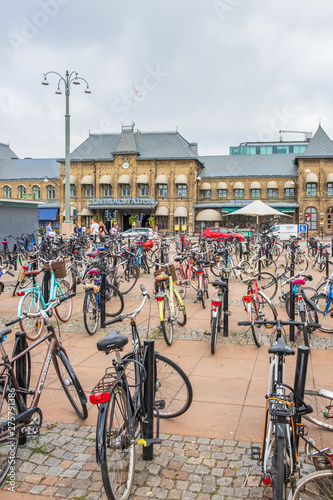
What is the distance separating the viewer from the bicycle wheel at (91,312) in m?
7.02

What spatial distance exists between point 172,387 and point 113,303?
3.97 meters

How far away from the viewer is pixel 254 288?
23.4ft

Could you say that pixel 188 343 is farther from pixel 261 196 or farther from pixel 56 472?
pixel 261 196

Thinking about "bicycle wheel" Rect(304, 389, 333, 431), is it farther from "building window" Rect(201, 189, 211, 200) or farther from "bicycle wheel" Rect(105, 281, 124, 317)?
"building window" Rect(201, 189, 211, 200)

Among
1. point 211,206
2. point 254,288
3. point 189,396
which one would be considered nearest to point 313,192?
point 211,206

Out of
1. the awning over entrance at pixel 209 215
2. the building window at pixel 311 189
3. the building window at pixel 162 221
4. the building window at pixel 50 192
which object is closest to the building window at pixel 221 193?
the awning over entrance at pixel 209 215

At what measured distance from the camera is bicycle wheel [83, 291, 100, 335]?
702 centimetres

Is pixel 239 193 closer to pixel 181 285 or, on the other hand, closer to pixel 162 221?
pixel 162 221

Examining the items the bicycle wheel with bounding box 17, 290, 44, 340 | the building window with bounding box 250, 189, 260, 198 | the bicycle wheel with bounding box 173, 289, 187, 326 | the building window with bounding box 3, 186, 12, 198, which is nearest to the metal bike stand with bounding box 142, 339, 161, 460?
the bicycle wheel with bounding box 173, 289, 187, 326

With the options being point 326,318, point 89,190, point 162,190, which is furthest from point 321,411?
point 89,190

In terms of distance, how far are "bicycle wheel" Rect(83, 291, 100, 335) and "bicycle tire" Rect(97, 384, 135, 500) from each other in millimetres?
3878

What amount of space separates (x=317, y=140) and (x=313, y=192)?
620cm

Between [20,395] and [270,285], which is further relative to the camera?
[270,285]

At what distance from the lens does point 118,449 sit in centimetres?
304
